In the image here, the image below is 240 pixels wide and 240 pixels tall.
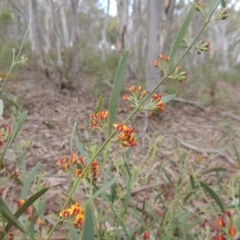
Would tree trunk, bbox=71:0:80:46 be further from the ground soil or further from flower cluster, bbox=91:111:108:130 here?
flower cluster, bbox=91:111:108:130

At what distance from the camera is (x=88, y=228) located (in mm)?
405

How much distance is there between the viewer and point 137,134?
290 cm

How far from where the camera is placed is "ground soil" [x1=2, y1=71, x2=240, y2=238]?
1.88 metres

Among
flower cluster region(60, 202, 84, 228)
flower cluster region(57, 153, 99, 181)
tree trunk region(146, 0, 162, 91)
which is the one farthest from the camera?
tree trunk region(146, 0, 162, 91)

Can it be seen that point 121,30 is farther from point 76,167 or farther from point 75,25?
point 76,167

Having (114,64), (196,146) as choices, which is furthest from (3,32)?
(196,146)

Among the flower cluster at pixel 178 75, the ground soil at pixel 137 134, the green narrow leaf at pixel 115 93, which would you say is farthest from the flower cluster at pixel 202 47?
the ground soil at pixel 137 134

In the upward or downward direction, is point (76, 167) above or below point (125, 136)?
below

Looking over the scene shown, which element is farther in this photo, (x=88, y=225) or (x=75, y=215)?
(x=75, y=215)

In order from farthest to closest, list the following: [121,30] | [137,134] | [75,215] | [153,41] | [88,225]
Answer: [121,30]
[153,41]
[137,134]
[75,215]
[88,225]

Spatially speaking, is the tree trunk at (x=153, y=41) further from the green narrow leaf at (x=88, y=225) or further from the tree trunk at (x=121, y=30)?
the green narrow leaf at (x=88, y=225)

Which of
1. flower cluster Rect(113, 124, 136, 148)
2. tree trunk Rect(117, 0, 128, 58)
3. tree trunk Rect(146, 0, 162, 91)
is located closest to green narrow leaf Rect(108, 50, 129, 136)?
flower cluster Rect(113, 124, 136, 148)

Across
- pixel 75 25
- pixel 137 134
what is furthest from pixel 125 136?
pixel 75 25

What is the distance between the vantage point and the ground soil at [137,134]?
6.18ft
